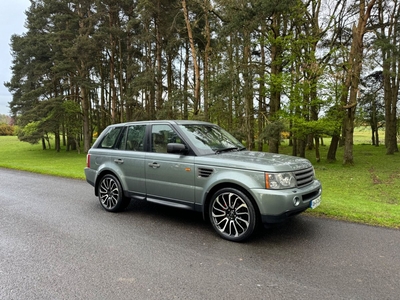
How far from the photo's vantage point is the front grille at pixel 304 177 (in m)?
4.04

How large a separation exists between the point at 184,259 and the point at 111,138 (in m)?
3.46

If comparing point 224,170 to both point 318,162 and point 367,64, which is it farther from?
point 318,162

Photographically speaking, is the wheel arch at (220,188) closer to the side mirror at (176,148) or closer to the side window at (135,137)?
the side mirror at (176,148)

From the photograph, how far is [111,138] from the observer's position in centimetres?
591

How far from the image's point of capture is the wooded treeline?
1403 cm

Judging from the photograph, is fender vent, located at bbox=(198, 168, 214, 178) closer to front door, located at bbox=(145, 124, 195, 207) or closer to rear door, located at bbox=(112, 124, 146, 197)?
front door, located at bbox=(145, 124, 195, 207)

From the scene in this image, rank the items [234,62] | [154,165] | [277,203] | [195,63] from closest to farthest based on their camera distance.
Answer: [277,203], [154,165], [195,63], [234,62]

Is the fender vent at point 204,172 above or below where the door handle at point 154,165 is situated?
below

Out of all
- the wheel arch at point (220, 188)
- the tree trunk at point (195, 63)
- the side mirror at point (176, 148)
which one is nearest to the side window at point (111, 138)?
the side mirror at point (176, 148)

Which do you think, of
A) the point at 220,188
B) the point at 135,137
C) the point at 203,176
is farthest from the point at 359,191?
the point at 135,137

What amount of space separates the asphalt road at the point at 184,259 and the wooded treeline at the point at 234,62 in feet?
34.3

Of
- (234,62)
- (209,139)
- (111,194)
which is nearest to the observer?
(209,139)

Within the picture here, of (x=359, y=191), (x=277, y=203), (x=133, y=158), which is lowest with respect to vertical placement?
(x=359, y=191)

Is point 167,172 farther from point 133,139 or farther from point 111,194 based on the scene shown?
point 111,194
